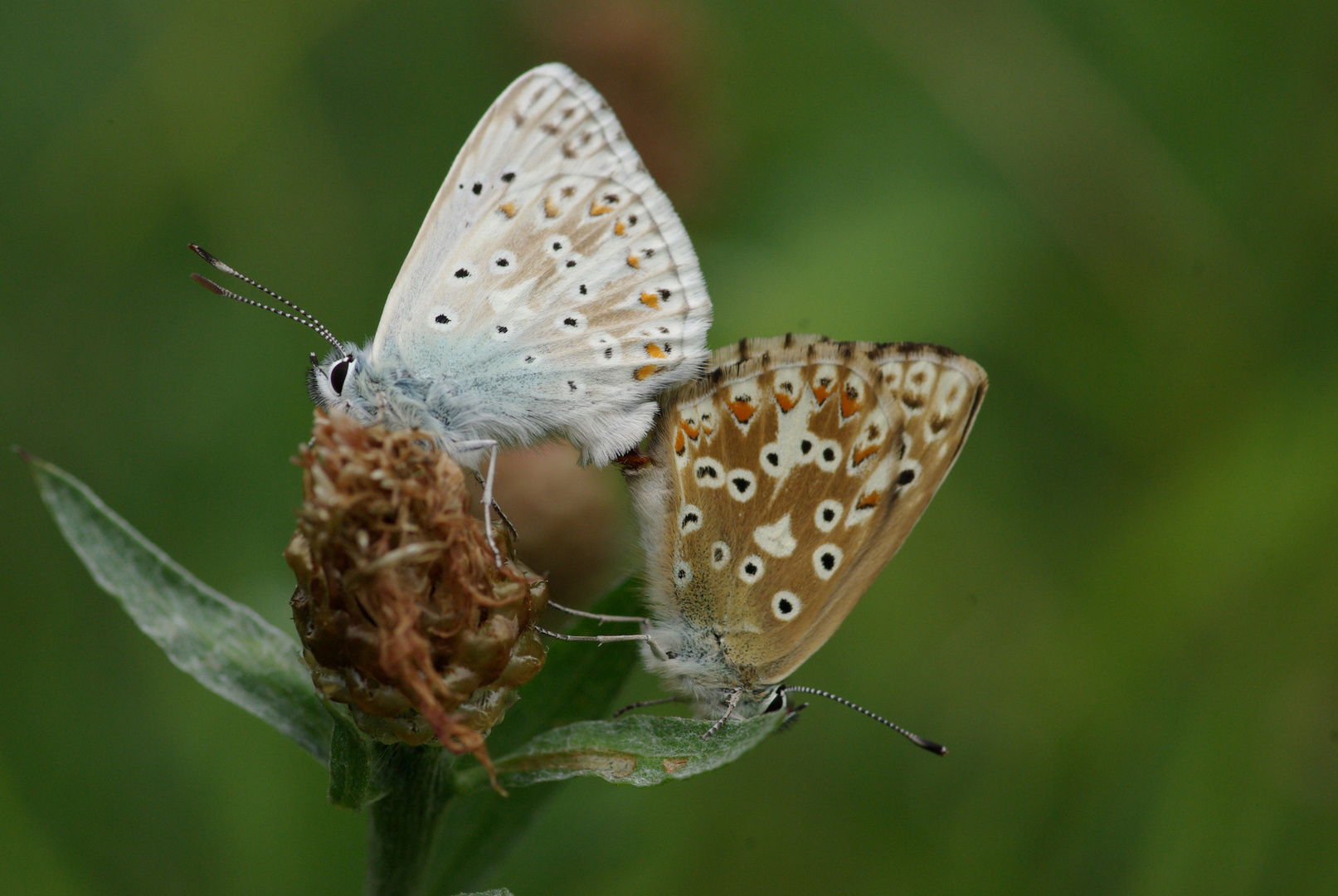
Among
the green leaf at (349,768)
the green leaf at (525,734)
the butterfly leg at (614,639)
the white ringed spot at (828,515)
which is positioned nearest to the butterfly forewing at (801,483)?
the white ringed spot at (828,515)

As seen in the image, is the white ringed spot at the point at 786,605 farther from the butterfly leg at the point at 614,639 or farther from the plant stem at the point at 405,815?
the plant stem at the point at 405,815

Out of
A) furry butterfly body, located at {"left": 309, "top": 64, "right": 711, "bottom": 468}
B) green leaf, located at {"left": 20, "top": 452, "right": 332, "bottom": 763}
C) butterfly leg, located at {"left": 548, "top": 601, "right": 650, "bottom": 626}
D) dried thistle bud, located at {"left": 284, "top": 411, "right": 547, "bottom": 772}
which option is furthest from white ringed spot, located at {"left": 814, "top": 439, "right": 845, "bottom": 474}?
green leaf, located at {"left": 20, "top": 452, "right": 332, "bottom": 763}

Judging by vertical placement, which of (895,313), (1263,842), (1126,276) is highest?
(1126,276)

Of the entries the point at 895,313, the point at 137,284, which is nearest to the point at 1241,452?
the point at 895,313

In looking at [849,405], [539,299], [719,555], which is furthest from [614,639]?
[539,299]

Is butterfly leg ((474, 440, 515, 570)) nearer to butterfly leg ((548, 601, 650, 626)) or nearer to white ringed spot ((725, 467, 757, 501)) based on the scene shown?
butterfly leg ((548, 601, 650, 626))

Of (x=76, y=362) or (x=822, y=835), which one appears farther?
(x=76, y=362)

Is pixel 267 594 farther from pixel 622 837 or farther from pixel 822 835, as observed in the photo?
pixel 822 835
